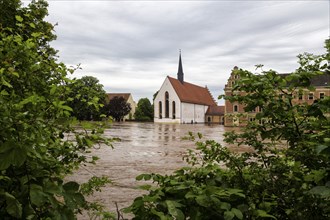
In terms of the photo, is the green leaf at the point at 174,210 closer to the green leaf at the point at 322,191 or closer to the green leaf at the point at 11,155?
the green leaf at the point at 322,191

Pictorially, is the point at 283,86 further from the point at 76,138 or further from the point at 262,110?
the point at 76,138

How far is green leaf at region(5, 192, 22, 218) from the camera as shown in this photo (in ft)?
4.30

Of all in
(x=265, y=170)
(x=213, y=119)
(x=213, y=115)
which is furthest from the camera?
(x=213, y=115)

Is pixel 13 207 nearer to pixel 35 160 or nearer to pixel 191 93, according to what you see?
pixel 35 160

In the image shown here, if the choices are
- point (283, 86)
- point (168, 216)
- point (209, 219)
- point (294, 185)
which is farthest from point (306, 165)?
point (168, 216)

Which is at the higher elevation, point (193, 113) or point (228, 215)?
point (193, 113)

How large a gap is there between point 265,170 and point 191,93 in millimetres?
79434

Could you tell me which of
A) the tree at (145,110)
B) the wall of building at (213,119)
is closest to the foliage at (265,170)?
the tree at (145,110)

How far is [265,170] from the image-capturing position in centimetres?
219

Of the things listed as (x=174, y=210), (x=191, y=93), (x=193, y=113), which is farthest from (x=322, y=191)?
(x=191, y=93)

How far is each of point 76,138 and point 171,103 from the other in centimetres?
7257

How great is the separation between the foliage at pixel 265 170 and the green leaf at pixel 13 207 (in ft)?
2.05

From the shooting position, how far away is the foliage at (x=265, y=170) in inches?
66.5

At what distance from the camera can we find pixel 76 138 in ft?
6.08
